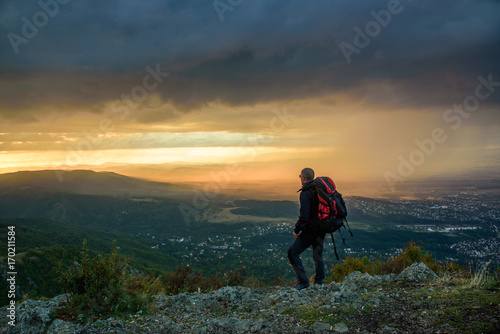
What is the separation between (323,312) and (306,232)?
2284 millimetres

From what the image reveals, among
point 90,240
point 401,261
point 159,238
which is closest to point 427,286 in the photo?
point 401,261

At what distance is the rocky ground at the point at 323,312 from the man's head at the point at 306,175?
7.95 feet

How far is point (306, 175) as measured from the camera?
6.77m

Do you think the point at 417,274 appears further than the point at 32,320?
Yes

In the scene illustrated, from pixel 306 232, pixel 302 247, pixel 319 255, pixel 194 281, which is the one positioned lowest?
pixel 194 281

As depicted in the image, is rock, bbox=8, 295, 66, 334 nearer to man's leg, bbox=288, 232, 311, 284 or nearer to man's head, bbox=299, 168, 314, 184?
man's leg, bbox=288, 232, 311, 284

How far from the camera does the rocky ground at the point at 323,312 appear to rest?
152 inches

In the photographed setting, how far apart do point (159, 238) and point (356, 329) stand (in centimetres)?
12541

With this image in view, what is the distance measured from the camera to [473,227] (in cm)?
4334

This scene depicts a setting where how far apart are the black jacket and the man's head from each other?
0.96 feet

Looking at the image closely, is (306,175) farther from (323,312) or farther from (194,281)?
(194,281)

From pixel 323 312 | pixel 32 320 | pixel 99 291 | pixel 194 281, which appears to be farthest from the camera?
pixel 194 281

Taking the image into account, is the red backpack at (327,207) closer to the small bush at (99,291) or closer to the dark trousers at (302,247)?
the dark trousers at (302,247)

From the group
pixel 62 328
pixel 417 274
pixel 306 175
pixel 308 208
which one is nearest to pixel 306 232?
pixel 308 208
